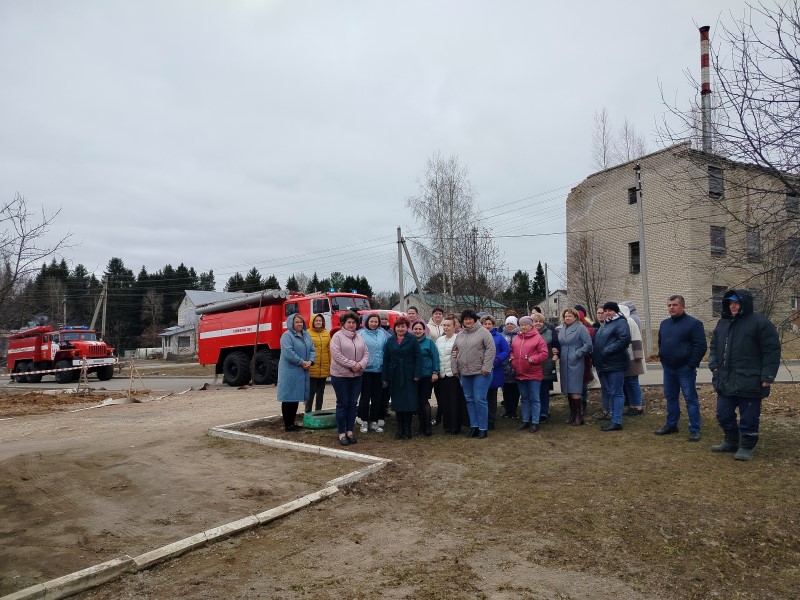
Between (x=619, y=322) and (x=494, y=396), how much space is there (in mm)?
2038

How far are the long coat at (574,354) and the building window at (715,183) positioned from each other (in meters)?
2.36

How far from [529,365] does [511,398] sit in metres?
1.32

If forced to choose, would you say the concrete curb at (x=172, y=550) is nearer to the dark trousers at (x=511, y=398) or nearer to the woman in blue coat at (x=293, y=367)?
the woman in blue coat at (x=293, y=367)

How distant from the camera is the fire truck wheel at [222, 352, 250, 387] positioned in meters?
16.9

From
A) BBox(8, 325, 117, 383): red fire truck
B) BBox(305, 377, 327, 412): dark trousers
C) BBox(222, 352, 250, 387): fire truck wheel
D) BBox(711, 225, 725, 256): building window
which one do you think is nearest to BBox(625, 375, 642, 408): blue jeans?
BBox(711, 225, 725, 256): building window

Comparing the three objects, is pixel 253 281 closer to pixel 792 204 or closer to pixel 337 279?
pixel 337 279

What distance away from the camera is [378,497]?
523 cm

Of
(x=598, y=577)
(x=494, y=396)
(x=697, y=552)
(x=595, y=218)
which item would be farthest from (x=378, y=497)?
(x=595, y=218)

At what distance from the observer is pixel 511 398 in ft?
29.1

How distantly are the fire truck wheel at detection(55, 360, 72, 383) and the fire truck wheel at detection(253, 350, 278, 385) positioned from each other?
12583 mm

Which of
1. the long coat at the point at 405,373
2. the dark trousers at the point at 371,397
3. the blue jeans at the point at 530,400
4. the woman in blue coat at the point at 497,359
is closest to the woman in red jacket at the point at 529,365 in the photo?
the blue jeans at the point at 530,400

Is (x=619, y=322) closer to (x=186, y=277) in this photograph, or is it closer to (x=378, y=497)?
(x=378, y=497)

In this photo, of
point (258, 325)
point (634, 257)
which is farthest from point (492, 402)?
point (634, 257)

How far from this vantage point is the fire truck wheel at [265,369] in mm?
16234
